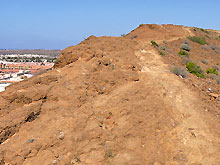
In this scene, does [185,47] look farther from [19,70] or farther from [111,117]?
[19,70]

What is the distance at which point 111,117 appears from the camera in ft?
25.1

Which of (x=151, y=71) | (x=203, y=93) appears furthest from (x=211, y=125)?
(x=151, y=71)

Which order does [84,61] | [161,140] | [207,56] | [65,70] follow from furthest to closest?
1. [207,56]
2. [84,61]
3. [65,70]
4. [161,140]

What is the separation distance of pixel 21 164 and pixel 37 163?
447 mm

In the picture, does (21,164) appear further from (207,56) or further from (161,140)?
A: (207,56)

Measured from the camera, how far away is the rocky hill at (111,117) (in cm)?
616

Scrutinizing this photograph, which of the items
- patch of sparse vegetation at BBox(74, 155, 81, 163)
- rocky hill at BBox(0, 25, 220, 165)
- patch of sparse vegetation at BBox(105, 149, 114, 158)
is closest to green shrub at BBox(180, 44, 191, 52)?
rocky hill at BBox(0, 25, 220, 165)

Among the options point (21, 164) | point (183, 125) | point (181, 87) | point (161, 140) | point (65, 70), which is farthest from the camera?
point (65, 70)

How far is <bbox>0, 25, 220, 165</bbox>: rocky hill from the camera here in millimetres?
6156

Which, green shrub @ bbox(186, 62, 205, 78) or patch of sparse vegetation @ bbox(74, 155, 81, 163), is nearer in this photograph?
patch of sparse vegetation @ bbox(74, 155, 81, 163)

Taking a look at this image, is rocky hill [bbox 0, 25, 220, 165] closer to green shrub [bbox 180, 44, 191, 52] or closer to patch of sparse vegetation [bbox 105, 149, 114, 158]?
patch of sparse vegetation [bbox 105, 149, 114, 158]

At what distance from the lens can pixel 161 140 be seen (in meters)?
6.57

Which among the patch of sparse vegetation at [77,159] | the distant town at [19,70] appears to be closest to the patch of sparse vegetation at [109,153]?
the patch of sparse vegetation at [77,159]

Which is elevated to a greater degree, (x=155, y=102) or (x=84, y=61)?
(x=84, y=61)
